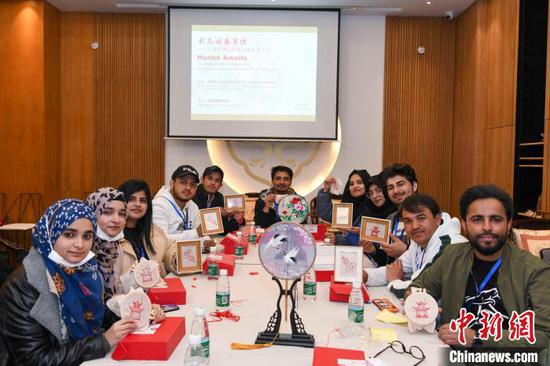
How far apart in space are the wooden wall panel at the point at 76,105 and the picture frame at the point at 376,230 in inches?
199

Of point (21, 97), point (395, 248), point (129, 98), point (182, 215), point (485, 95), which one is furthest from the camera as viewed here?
point (129, 98)

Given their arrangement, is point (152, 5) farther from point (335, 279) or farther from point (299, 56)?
point (335, 279)

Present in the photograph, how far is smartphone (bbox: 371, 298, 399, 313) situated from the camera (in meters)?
2.15

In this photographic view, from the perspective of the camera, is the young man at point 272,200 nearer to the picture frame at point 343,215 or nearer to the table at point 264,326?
the picture frame at point 343,215

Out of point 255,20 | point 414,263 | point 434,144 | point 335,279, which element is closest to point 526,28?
point 434,144

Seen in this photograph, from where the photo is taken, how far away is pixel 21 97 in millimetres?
6191

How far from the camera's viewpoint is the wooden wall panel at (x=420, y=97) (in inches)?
262

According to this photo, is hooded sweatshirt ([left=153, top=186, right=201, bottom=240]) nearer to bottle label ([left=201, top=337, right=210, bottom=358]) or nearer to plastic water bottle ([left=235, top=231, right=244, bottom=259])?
plastic water bottle ([left=235, top=231, right=244, bottom=259])

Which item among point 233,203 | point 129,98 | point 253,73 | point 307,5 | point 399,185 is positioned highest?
point 307,5

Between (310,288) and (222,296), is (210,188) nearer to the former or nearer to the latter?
(310,288)

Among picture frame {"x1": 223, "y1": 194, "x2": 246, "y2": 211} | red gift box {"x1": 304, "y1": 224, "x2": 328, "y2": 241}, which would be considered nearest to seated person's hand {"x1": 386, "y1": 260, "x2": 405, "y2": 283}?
red gift box {"x1": 304, "y1": 224, "x2": 328, "y2": 241}

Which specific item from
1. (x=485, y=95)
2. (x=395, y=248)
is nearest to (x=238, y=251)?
(x=395, y=248)

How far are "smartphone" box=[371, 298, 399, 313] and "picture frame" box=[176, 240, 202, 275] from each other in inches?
45.4

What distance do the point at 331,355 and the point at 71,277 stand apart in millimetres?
1062
